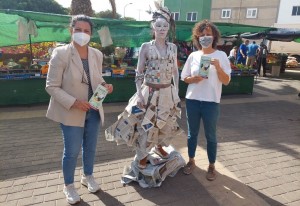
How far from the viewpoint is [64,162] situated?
282 centimetres

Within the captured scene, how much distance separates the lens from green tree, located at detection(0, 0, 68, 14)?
41938 mm

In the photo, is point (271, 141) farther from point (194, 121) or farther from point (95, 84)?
point (95, 84)

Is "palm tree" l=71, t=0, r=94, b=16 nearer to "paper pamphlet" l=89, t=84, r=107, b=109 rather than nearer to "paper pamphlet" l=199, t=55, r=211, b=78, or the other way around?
"paper pamphlet" l=199, t=55, r=211, b=78

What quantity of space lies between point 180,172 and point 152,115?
1053mm

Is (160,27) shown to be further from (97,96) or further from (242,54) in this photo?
(242,54)

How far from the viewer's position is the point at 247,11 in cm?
3494

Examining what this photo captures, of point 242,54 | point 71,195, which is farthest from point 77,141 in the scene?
point 242,54

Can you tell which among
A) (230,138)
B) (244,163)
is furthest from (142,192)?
(230,138)

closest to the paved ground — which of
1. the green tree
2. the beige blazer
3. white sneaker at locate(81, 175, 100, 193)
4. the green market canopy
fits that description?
white sneaker at locate(81, 175, 100, 193)

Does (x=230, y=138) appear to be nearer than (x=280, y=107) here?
Yes

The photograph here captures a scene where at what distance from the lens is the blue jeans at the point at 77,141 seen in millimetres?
2719

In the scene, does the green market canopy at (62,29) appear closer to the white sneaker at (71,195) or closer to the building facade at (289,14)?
the white sneaker at (71,195)

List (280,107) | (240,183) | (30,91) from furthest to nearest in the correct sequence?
(280,107) → (30,91) → (240,183)

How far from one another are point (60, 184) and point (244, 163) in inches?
106
